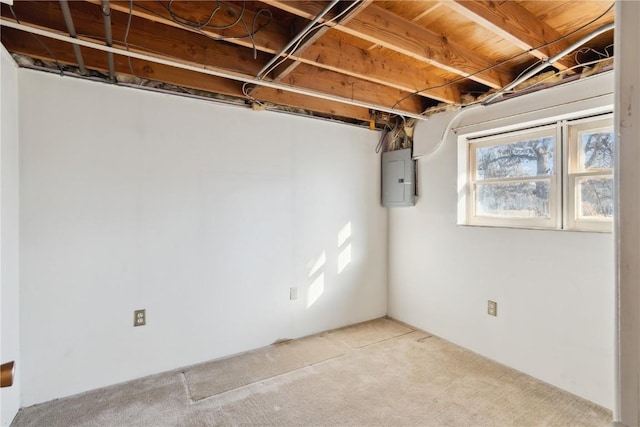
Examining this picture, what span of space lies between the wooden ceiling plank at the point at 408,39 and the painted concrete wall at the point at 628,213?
135 cm

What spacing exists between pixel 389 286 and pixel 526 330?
140cm

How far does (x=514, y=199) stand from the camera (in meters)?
2.56

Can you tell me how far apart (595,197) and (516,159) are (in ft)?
2.03

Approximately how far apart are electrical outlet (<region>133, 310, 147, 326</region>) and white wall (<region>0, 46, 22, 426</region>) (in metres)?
0.61

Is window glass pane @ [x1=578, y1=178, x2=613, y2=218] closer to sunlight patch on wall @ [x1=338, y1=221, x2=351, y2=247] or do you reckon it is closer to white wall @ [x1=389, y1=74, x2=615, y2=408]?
white wall @ [x1=389, y1=74, x2=615, y2=408]

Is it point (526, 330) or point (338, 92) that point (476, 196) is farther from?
point (338, 92)

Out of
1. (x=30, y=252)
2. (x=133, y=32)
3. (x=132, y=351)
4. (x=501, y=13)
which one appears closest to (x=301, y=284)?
(x=132, y=351)

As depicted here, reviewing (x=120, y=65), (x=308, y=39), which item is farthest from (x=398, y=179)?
(x=120, y=65)

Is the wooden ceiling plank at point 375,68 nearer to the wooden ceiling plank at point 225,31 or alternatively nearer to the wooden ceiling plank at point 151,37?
the wooden ceiling plank at point 225,31

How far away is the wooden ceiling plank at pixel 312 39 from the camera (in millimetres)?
1448

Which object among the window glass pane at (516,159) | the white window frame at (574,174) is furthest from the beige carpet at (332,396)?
the window glass pane at (516,159)

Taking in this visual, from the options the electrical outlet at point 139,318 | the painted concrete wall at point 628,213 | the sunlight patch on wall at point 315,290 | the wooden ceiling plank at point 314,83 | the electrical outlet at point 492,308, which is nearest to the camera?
Answer: the painted concrete wall at point 628,213

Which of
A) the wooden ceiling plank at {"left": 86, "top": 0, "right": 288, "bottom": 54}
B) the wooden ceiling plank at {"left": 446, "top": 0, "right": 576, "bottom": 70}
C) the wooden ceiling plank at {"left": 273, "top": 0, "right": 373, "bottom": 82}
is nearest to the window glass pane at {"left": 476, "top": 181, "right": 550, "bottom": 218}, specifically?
the wooden ceiling plank at {"left": 446, "top": 0, "right": 576, "bottom": 70}

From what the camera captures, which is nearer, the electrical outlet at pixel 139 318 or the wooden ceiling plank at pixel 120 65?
the wooden ceiling plank at pixel 120 65
